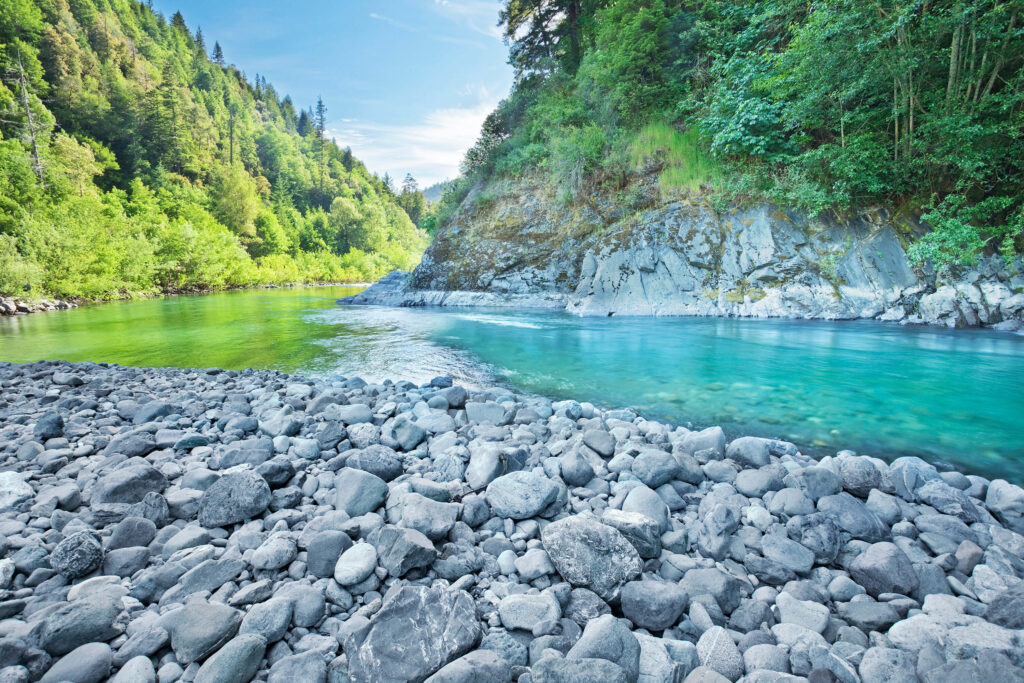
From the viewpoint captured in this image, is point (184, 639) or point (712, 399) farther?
point (712, 399)

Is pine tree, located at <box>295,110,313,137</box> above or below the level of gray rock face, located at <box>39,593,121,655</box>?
above

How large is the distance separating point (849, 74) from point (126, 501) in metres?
13.4

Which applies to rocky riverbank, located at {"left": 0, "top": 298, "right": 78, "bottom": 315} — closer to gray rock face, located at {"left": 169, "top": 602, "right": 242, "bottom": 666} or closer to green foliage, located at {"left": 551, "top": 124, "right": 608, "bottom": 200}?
green foliage, located at {"left": 551, "top": 124, "right": 608, "bottom": 200}

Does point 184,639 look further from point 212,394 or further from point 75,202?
point 75,202

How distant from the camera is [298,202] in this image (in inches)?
2606

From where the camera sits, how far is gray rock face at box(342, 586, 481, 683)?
3.99ft

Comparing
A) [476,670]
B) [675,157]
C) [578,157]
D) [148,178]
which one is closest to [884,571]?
[476,670]

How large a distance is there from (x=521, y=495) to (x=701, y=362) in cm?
500

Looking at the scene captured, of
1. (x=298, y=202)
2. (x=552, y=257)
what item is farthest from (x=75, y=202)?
(x=298, y=202)

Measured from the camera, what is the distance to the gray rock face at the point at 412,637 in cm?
121

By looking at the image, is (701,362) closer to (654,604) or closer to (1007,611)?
(1007,611)

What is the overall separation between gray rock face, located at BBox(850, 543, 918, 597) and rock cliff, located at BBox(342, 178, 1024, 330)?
9.93 meters

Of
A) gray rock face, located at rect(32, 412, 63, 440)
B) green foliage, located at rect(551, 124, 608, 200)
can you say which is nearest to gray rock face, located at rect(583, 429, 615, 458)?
gray rock face, located at rect(32, 412, 63, 440)

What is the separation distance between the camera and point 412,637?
4.24 feet
